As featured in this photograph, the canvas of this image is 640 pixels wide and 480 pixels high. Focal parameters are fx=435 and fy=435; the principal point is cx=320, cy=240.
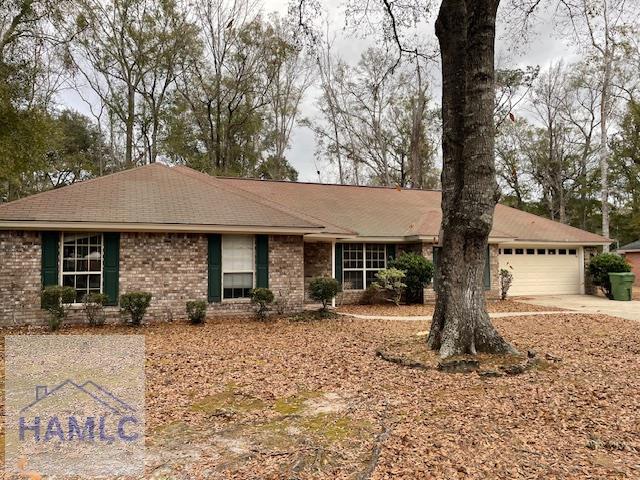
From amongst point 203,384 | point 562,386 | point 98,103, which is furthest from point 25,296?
point 98,103

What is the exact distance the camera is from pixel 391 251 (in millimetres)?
15820

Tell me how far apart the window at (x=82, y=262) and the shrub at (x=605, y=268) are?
1783 cm

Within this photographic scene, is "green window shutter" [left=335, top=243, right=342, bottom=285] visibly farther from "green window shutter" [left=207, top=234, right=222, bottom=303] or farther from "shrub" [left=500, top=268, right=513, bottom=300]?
"shrub" [left=500, top=268, right=513, bottom=300]

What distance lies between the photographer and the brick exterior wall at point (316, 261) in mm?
14031

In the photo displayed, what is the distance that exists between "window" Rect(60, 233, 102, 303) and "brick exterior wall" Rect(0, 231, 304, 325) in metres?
0.50

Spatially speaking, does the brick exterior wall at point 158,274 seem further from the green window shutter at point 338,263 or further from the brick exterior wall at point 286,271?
the green window shutter at point 338,263

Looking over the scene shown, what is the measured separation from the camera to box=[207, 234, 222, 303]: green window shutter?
11414mm

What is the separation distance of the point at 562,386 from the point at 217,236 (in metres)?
8.49

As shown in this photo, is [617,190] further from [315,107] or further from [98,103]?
[98,103]

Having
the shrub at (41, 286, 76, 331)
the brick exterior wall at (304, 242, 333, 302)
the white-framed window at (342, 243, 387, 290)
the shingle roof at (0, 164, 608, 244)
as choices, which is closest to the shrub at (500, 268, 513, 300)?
the shingle roof at (0, 164, 608, 244)

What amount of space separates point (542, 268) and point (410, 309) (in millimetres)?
8183

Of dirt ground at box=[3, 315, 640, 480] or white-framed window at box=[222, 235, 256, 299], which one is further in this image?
white-framed window at box=[222, 235, 256, 299]

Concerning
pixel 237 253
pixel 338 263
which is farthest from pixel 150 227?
pixel 338 263

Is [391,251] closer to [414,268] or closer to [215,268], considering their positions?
[414,268]
